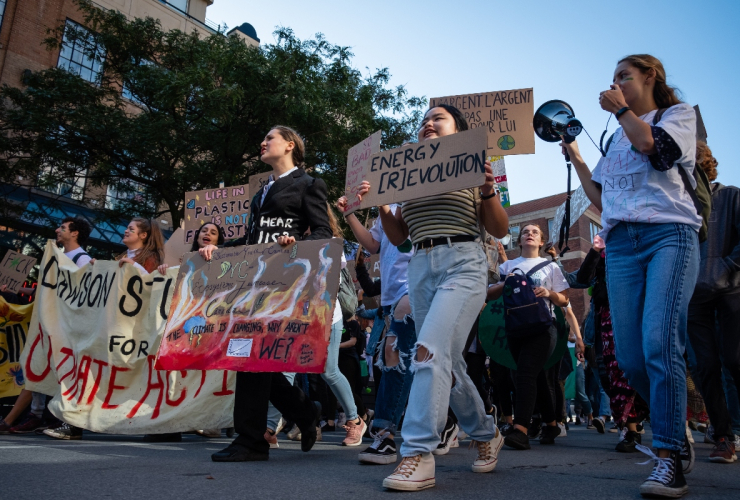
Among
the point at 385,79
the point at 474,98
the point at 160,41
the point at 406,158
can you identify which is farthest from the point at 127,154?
the point at 406,158

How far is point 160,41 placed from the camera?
54.5 ft

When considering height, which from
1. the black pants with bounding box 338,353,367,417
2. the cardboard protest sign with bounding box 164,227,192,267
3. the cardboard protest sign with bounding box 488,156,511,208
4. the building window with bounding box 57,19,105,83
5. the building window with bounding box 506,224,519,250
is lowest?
the black pants with bounding box 338,353,367,417

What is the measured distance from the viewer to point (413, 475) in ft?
8.51

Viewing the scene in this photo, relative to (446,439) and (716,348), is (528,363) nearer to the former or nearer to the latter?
(446,439)

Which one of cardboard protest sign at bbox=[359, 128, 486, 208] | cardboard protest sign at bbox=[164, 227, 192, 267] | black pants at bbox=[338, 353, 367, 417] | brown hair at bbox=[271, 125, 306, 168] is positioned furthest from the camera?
black pants at bbox=[338, 353, 367, 417]

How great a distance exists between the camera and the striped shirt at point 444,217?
124 inches

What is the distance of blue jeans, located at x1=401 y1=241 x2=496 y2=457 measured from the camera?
2746mm

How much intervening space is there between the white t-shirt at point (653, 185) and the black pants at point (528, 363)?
2.10 metres

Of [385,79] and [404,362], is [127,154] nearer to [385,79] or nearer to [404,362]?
[385,79]

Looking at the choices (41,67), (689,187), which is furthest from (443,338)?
(41,67)

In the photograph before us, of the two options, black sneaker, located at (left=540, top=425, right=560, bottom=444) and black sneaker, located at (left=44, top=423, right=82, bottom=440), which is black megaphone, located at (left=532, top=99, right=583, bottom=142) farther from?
Result: black sneaker, located at (left=44, top=423, right=82, bottom=440)

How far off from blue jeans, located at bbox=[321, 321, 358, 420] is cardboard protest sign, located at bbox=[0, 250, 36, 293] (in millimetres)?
5453

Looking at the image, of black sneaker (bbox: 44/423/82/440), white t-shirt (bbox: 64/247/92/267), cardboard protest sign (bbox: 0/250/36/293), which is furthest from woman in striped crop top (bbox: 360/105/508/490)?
cardboard protest sign (bbox: 0/250/36/293)

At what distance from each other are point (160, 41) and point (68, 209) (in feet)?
22.5
